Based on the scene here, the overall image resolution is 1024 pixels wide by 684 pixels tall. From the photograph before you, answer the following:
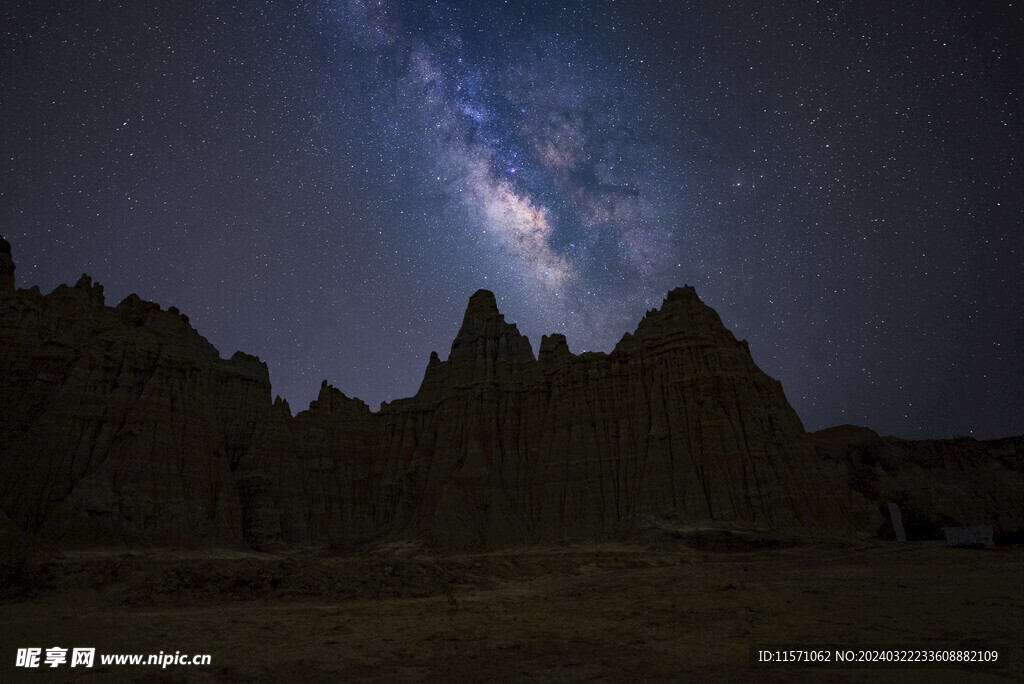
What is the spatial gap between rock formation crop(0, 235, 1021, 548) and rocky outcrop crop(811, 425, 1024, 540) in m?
5.68

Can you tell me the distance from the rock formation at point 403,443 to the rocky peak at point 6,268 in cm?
55

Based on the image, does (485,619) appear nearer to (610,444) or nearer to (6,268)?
(610,444)

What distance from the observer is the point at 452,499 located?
60625mm

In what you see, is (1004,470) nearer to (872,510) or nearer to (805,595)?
(872,510)

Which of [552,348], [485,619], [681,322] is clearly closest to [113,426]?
[552,348]

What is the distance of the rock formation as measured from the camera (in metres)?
51.0

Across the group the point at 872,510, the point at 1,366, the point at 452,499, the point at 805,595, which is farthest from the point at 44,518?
the point at 872,510

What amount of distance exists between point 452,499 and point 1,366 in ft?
168

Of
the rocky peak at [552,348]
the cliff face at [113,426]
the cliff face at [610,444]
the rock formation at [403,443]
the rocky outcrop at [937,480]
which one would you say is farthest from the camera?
the rocky peak at [552,348]

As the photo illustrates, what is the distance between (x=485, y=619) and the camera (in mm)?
15523

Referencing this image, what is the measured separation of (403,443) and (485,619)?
62.9m

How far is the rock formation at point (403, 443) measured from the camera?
2009 inches

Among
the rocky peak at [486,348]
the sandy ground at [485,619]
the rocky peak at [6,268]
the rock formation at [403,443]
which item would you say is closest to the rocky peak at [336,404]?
the rock formation at [403,443]

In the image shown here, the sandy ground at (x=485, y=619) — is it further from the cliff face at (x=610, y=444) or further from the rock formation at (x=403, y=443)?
the rock formation at (x=403, y=443)
